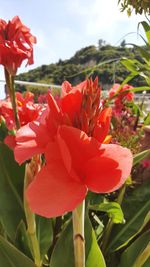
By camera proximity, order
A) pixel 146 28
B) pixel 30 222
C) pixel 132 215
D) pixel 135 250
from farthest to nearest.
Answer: pixel 146 28, pixel 132 215, pixel 135 250, pixel 30 222

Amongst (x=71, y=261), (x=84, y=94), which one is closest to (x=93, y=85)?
(x=84, y=94)

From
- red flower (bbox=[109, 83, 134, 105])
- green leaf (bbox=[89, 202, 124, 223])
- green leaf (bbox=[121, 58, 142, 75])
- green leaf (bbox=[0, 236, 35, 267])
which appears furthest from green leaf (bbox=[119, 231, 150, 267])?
red flower (bbox=[109, 83, 134, 105])

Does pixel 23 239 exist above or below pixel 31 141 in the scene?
below

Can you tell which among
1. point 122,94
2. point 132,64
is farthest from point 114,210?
point 122,94

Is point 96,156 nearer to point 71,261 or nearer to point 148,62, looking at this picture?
point 71,261

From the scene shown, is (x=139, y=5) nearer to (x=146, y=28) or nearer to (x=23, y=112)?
(x=146, y=28)

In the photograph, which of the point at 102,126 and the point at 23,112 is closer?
the point at 102,126
